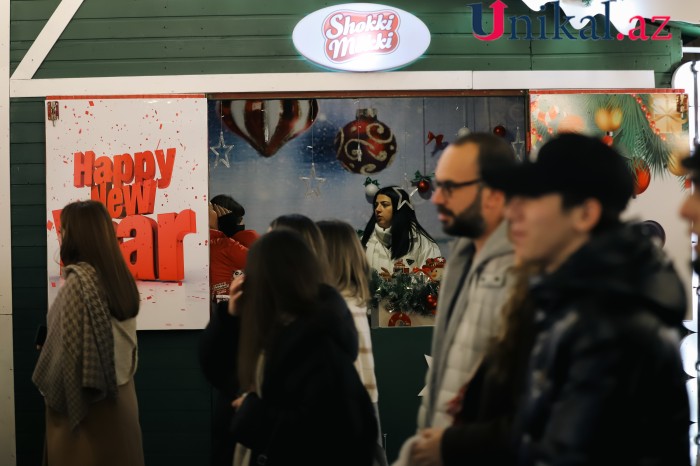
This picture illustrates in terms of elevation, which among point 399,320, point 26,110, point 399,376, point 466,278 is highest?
point 26,110

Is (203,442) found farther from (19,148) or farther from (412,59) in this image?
(412,59)

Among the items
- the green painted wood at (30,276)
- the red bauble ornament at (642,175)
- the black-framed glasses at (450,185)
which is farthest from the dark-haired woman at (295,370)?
the red bauble ornament at (642,175)

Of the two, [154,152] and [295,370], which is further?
[154,152]

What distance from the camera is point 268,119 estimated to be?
5668 mm

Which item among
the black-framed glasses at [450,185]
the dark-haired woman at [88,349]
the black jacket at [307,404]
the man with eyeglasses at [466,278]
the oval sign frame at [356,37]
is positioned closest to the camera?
the man with eyeglasses at [466,278]

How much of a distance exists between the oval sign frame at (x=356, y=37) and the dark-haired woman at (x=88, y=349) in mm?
2070

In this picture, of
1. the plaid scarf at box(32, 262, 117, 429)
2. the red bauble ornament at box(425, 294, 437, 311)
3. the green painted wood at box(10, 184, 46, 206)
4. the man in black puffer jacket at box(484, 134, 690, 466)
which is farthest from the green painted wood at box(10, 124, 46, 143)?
the man in black puffer jacket at box(484, 134, 690, 466)

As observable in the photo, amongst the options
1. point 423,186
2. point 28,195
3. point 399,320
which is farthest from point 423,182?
point 28,195

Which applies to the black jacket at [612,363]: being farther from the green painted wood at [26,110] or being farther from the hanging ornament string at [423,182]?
the green painted wood at [26,110]

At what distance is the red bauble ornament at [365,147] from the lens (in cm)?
570

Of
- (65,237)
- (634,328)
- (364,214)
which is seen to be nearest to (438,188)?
(634,328)

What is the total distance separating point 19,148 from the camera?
5.69 meters

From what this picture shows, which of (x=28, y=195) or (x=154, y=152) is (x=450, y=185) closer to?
(x=154, y=152)

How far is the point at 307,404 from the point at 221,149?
3232 millimetres
